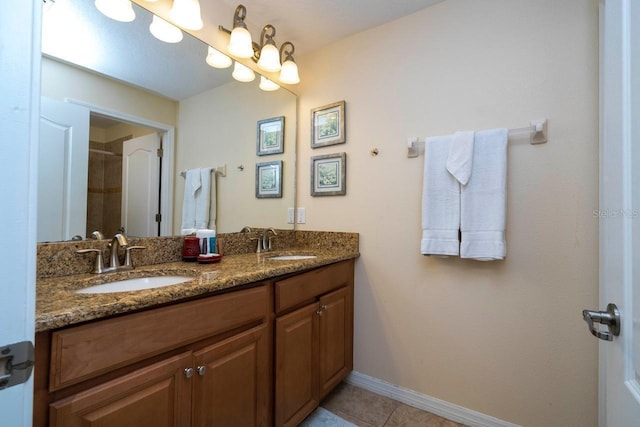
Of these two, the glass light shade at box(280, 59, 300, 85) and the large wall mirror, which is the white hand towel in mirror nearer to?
the large wall mirror

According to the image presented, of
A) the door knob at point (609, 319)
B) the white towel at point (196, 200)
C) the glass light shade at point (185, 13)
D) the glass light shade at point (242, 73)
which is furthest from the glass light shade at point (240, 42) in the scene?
the door knob at point (609, 319)

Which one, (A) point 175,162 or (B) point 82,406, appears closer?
(B) point 82,406

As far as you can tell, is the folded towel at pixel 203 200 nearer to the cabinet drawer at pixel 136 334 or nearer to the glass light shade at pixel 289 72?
the cabinet drawer at pixel 136 334

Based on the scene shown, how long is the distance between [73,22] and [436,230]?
182 centimetres

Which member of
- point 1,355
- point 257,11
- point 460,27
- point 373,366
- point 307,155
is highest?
point 257,11

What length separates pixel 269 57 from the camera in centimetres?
175

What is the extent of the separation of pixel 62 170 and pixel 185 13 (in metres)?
0.92

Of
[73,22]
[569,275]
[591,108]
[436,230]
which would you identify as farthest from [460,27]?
[73,22]

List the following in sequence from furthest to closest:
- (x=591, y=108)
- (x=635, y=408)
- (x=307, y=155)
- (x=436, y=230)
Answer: (x=307, y=155) → (x=436, y=230) → (x=591, y=108) → (x=635, y=408)

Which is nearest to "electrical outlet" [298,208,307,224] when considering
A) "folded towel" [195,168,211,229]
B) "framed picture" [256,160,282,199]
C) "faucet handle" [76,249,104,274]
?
"framed picture" [256,160,282,199]

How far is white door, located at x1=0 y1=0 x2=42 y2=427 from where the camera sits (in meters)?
0.37

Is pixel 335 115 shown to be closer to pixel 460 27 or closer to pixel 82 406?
pixel 460 27

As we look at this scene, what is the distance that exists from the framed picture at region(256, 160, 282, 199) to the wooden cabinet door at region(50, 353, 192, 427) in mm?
1221

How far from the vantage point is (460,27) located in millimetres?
1517
